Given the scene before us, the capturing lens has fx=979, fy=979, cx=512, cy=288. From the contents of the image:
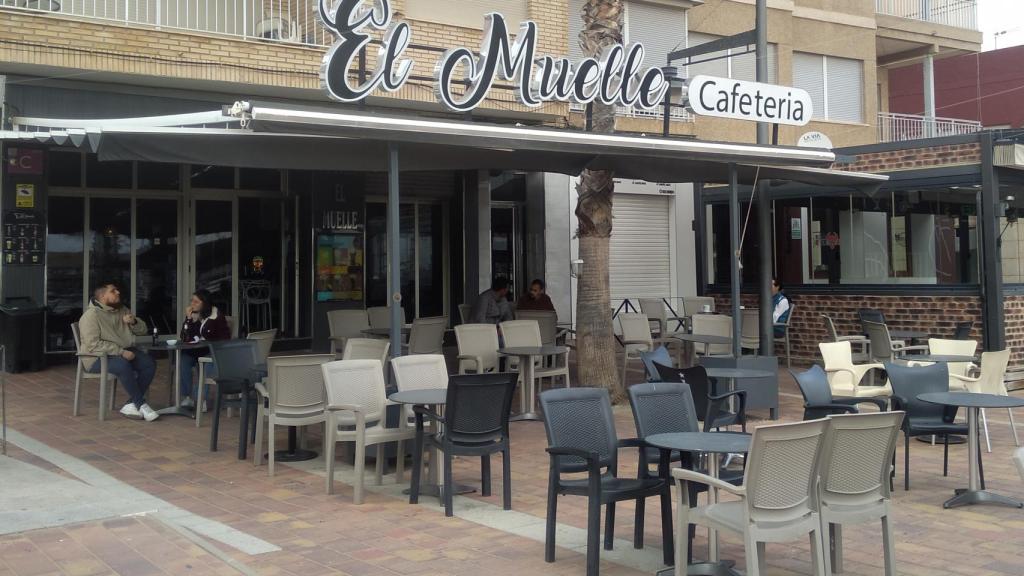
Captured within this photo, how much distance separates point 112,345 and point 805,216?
11331 millimetres

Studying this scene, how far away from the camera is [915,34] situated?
2445 centimetres

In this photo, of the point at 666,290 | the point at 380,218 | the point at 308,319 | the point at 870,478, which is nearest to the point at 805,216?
the point at 666,290

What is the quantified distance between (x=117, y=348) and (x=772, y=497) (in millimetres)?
7738

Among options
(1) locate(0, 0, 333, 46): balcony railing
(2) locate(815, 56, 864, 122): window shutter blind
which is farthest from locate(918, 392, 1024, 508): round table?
(2) locate(815, 56, 864, 122): window shutter blind

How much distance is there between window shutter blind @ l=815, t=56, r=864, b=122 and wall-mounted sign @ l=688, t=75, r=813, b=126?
36.3 feet

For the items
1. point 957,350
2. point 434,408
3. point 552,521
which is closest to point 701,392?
point 434,408

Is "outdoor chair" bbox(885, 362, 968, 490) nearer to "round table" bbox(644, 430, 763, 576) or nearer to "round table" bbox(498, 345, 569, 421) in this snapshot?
"round table" bbox(644, 430, 763, 576)

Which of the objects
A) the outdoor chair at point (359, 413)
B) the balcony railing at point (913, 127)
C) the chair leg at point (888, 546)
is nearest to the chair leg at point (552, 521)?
the chair leg at point (888, 546)

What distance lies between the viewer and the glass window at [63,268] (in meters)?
14.4

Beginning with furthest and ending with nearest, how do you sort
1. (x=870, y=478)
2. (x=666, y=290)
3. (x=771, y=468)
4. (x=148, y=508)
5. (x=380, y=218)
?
(x=666, y=290) → (x=380, y=218) → (x=148, y=508) → (x=870, y=478) → (x=771, y=468)

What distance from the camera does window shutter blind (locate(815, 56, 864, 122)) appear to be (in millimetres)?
22719

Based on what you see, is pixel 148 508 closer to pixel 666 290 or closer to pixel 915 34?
pixel 666 290

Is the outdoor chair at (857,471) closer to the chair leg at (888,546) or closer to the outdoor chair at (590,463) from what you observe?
the chair leg at (888,546)

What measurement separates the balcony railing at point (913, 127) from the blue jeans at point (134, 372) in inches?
738
